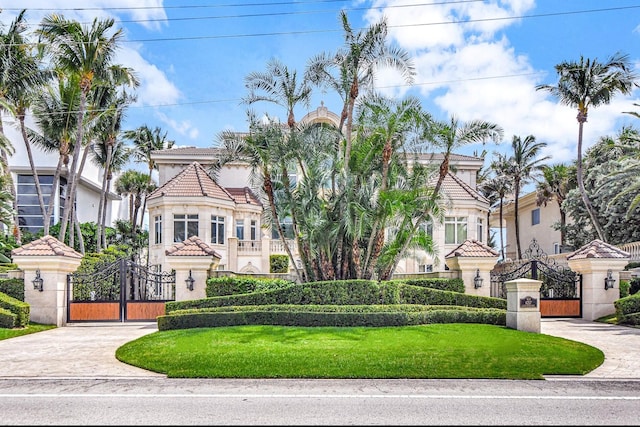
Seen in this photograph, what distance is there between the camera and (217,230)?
94.3 ft

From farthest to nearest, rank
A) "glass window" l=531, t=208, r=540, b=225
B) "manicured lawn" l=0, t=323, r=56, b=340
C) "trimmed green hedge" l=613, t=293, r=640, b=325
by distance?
1. "glass window" l=531, t=208, r=540, b=225
2. "trimmed green hedge" l=613, t=293, r=640, b=325
3. "manicured lawn" l=0, t=323, r=56, b=340

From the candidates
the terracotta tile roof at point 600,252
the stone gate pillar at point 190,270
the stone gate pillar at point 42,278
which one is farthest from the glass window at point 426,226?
the stone gate pillar at point 42,278

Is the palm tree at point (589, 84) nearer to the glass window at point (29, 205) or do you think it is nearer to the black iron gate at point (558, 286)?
the black iron gate at point (558, 286)

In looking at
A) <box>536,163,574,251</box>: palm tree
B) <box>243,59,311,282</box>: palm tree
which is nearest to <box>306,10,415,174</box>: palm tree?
<box>243,59,311,282</box>: palm tree

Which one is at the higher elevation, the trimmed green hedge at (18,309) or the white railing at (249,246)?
the white railing at (249,246)

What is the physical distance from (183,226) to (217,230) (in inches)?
78.1

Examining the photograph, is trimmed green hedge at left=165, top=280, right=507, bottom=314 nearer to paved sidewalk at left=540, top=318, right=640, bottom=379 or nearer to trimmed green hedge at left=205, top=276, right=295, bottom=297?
trimmed green hedge at left=205, top=276, right=295, bottom=297

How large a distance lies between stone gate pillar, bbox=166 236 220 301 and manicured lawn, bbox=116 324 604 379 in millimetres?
4551

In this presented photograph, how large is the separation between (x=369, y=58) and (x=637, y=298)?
12.1m

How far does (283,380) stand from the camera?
8.94 metres

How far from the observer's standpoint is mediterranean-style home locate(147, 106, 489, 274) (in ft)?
91.1

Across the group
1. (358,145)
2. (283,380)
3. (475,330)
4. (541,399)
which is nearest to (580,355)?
(475,330)

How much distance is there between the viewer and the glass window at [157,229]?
28641 millimetres

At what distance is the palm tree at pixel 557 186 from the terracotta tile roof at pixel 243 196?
22.0 metres
